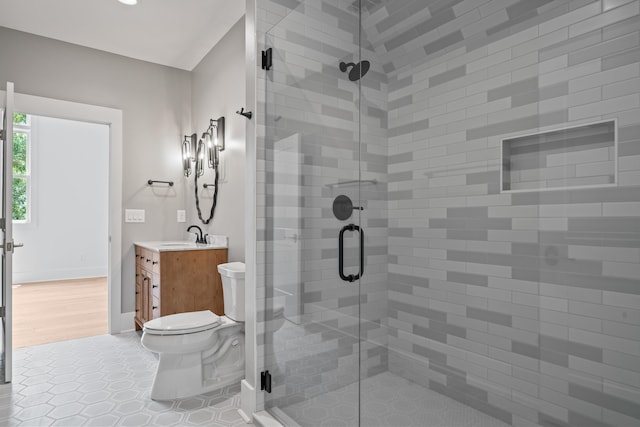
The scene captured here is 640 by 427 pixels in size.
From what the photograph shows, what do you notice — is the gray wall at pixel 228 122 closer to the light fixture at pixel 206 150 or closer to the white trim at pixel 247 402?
the light fixture at pixel 206 150

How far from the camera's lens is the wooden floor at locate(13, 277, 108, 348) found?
3.40 metres

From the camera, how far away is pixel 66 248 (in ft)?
20.2

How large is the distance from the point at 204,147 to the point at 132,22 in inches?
46.0

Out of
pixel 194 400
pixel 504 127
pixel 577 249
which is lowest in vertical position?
pixel 194 400

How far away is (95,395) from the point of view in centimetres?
226

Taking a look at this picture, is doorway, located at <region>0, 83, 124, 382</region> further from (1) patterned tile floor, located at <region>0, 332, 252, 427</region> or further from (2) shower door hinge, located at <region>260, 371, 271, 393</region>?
(2) shower door hinge, located at <region>260, 371, 271, 393</region>

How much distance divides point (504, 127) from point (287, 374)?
1.47 m

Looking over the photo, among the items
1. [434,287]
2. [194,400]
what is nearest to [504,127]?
[434,287]

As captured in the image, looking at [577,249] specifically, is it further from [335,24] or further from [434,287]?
[335,24]

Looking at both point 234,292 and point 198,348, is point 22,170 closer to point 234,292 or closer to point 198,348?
point 234,292

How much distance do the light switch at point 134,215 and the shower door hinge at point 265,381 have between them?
243 cm

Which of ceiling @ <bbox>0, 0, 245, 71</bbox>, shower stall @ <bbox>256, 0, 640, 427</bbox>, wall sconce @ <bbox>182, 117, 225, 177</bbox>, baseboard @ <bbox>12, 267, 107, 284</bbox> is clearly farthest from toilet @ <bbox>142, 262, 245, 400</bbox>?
baseboard @ <bbox>12, 267, 107, 284</bbox>

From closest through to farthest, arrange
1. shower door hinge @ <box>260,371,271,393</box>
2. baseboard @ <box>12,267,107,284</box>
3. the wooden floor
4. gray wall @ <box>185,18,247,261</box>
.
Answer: shower door hinge @ <box>260,371,271,393</box> < gray wall @ <box>185,18,247,261</box> < the wooden floor < baseboard @ <box>12,267,107,284</box>

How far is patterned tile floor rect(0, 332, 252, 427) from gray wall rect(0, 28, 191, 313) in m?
0.85
